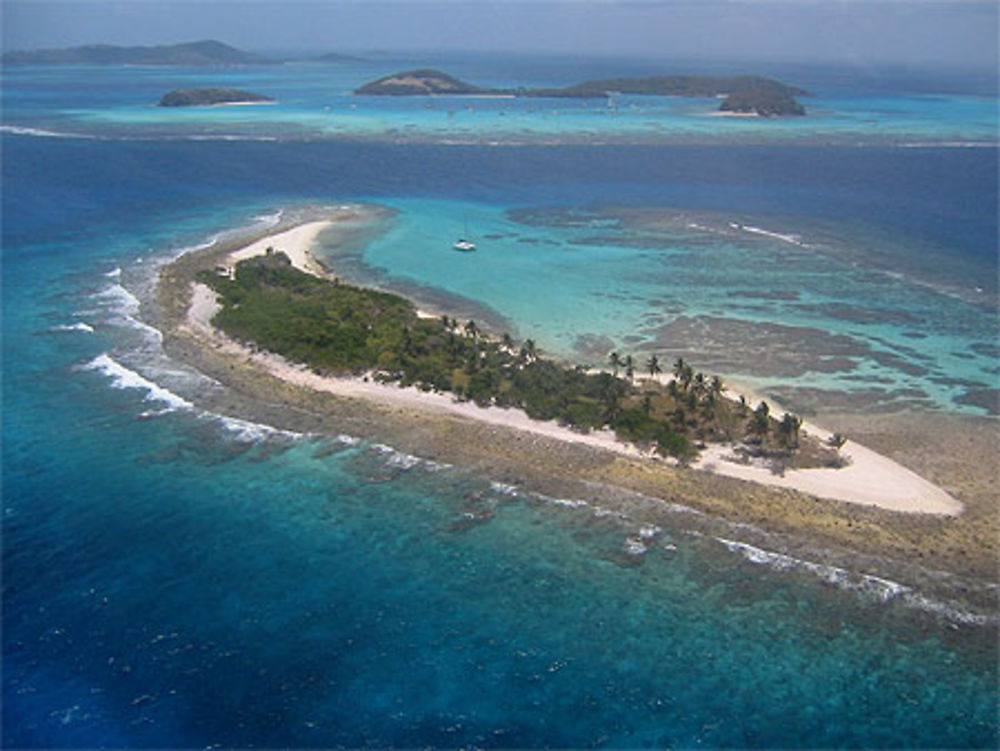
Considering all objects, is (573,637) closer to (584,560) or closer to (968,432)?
(584,560)

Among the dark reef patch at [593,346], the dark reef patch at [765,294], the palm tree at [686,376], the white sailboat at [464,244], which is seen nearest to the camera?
the palm tree at [686,376]

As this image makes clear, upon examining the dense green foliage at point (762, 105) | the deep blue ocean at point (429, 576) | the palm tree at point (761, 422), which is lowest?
the deep blue ocean at point (429, 576)

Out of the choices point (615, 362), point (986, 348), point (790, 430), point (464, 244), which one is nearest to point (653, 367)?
point (615, 362)

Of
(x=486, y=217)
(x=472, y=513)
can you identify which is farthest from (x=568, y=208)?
(x=472, y=513)

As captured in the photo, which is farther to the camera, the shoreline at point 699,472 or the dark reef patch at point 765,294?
the dark reef patch at point 765,294

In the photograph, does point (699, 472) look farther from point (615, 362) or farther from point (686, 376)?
point (615, 362)

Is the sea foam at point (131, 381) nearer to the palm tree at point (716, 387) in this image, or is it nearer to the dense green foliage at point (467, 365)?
the dense green foliage at point (467, 365)

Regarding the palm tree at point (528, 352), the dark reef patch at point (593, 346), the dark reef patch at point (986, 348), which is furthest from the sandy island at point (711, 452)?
the dark reef patch at point (986, 348)
